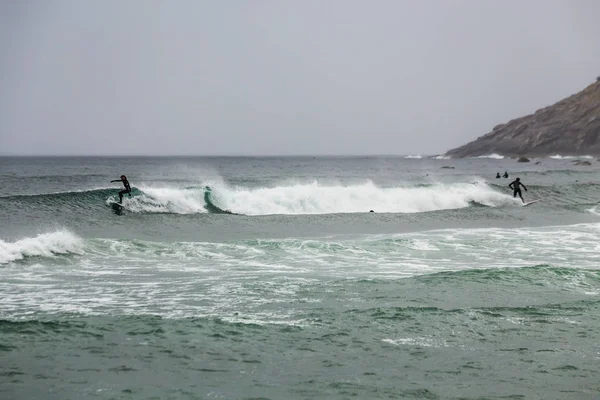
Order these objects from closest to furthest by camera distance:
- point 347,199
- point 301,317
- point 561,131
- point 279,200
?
point 301,317 < point 279,200 < point 347,199 < point 561,131

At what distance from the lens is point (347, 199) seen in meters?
39.5

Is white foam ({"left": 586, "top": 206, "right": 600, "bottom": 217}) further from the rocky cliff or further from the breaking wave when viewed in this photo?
the rocky cliff

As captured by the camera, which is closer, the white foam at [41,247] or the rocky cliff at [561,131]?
the white foam at [41,247]

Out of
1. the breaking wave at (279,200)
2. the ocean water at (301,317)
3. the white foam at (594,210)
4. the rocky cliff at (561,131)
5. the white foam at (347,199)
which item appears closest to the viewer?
the ocean water at (301,317)

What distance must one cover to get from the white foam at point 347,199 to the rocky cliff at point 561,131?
5084 inches

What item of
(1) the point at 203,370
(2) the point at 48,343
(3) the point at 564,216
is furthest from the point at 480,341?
(3) the point at 564,216

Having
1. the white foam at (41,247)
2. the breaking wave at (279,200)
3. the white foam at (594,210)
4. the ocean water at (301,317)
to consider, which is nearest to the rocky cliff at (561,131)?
the breaking wave at (279,200)

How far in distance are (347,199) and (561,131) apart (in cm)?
14909

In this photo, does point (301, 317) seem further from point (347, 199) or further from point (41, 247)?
point (347, 199)

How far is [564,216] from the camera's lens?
33.1 meters

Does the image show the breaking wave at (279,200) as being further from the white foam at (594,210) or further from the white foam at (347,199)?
the white foam at (594,210)

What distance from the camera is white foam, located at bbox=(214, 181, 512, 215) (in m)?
36.8

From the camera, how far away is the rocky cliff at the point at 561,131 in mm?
163125

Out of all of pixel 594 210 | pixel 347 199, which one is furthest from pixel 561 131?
pixel 347 199
